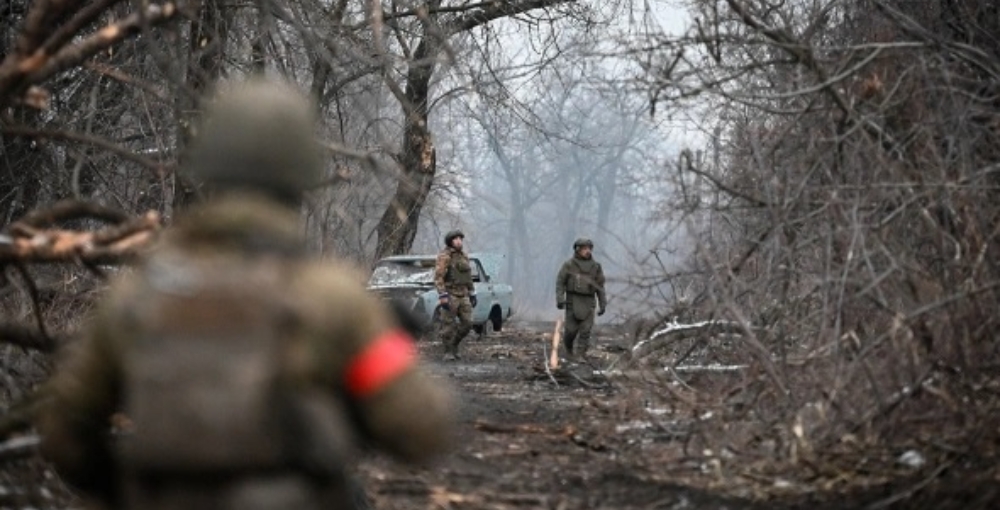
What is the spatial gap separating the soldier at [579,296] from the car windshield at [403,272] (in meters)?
5.15

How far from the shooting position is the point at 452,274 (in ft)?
72.7

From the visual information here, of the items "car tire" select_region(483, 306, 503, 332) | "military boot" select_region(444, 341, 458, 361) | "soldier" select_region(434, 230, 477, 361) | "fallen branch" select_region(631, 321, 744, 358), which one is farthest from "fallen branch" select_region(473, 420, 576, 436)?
"car tire" select_region(483, 306, 503, 332)

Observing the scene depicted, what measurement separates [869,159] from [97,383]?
692 cm

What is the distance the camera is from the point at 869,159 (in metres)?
9.80

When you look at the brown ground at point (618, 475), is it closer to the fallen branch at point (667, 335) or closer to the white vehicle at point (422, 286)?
the fallen branch at point (667, 335)

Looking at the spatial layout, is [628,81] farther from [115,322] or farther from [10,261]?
[115,322]

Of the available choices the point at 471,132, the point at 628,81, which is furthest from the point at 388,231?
the point at 628,81

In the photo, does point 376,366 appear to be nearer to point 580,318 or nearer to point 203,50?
point 203,50

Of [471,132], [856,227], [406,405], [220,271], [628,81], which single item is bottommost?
[406,405]

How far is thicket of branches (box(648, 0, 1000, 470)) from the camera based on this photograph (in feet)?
29.1

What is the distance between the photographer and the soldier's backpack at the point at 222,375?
3359mm

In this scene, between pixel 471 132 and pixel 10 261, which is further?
pixel 471 132

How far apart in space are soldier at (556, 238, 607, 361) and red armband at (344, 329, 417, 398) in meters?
16.7

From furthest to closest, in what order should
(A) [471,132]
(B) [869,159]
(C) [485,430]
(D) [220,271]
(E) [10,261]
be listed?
(A) [471,132] → (C) [485,430] → (B) [869,159] → (E) [10,261] → (D) [220,271]
